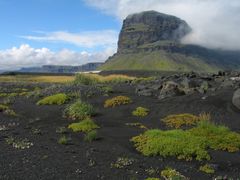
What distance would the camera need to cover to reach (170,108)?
101 ft

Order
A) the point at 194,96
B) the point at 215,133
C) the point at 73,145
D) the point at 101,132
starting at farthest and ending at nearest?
the point at 194,96 < the point at 101,132 < the point at 215,133 < the point at 73,145

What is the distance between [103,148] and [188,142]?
399 centimetres

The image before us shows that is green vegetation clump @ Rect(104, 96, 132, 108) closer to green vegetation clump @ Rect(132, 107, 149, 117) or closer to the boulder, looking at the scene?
the boulder

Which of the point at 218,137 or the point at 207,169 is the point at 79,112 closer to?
the point at 218,137

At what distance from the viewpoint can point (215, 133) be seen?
22.0 metres

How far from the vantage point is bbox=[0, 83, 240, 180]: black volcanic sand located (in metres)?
15.5

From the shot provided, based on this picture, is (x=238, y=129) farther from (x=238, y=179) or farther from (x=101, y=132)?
(x=238, y=179)

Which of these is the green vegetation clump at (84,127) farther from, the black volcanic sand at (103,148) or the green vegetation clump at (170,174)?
the green vegetation clump at (170,174)

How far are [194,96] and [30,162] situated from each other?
20695 mm

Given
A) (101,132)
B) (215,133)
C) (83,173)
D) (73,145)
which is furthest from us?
(101,132)

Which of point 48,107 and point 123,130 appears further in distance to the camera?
point 48,107

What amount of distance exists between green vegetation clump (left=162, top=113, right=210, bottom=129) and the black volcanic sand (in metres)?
0.58

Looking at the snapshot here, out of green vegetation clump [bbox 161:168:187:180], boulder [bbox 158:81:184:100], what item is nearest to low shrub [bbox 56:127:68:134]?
green vegetation clump [bbox 161:168:187:180]

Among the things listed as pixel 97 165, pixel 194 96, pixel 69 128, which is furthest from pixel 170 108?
pixel 97 165
